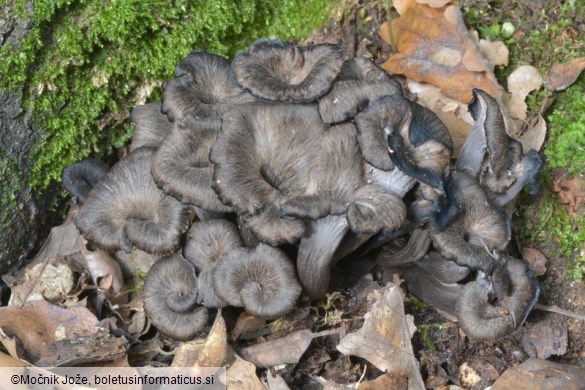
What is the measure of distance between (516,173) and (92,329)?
10.6ft

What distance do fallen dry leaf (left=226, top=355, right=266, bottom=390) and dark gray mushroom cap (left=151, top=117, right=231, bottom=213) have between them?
42.6 inches

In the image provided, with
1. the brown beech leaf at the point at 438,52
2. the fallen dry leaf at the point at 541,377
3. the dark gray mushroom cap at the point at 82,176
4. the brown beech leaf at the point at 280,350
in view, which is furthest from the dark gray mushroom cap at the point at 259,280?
the brown beech leaf at the point at 438,52

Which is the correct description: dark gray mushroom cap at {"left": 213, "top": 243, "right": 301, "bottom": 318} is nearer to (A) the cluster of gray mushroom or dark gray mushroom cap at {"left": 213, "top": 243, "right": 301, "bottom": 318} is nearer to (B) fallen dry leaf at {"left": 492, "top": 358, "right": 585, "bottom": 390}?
(A) the cluster of gray mushroom

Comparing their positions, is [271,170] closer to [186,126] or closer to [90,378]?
[186,126]

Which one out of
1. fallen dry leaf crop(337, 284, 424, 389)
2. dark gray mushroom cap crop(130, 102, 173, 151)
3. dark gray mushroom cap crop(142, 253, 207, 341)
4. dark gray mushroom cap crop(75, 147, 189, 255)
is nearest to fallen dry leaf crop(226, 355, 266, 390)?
dark gray mushroom cap crop(142, 253, 207, 341)

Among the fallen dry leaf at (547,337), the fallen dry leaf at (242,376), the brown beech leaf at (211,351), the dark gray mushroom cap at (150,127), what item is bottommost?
the fallen dry leaf at (547,337)

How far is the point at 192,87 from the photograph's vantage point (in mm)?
4543

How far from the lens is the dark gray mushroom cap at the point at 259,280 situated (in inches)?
165

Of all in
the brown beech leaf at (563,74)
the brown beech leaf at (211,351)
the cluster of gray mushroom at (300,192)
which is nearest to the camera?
the cluster of gray mushroom at (300,192)

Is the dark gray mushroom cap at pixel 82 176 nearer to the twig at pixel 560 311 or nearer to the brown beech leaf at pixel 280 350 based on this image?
the brown beech leaf at pixel 280 350

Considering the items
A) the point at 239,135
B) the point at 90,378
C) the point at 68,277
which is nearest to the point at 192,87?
the point at 239,135

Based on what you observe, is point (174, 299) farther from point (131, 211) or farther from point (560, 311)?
point (560, 311)

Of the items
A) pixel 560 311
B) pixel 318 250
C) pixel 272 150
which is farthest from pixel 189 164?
pixel 560 311

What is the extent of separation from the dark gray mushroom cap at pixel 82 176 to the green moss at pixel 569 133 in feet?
12.0
